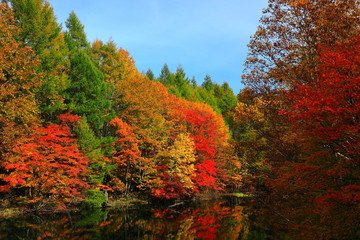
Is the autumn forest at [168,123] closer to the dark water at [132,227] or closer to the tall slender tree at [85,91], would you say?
the tall slender tree at [85,91]

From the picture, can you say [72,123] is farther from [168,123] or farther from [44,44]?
[168,123]

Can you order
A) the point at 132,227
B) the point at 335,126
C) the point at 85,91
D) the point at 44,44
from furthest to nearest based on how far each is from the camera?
the point at 85,91 < the point at 44,44 < the point at 132,227 < the point at 335,126

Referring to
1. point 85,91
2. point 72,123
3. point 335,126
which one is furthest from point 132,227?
point 85,91

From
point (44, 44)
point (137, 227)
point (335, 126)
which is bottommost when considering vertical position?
point (137, 227)

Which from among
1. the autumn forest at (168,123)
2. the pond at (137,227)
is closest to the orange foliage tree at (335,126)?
the autumn forest at (168,123)

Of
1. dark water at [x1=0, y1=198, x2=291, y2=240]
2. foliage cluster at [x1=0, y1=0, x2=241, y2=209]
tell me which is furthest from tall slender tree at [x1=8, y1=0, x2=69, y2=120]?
dark water at [x1=0, y1=198, x2=291, y2=240]

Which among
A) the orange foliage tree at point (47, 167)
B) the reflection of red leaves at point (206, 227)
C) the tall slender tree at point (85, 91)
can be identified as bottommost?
the reflection of red leaves at point (206, 227)

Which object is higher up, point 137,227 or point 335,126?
point 335,126

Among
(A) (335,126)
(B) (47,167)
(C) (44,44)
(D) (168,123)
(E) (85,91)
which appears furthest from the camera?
(D) (168,123)

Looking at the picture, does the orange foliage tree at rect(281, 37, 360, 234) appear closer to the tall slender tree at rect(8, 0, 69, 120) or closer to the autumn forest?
the autumn forest

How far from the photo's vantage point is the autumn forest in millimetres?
9242

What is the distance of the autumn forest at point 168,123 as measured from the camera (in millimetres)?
9242

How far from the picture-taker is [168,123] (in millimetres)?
30547

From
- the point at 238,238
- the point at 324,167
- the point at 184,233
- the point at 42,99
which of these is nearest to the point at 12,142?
the point at 42,99
